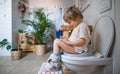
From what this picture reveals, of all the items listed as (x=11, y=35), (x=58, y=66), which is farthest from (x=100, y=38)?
(x=11, y=35)

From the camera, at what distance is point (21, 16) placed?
184 inches

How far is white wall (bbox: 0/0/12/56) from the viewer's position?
12.3ft

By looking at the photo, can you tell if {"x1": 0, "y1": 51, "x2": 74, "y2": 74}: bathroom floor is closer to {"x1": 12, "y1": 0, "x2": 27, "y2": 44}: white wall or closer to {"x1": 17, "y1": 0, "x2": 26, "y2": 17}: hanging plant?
{"x1": 12, "y1": 0, "x2": 27, "y2": 44}: white wall

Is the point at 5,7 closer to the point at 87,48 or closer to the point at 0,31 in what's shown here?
the point at 0,31

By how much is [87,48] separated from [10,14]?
2676mm

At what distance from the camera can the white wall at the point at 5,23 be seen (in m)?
3.75

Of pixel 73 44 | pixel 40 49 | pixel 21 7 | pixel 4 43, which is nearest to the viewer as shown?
pixel 73 44

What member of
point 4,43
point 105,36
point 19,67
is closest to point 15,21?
point 4,43

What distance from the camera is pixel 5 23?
378cm

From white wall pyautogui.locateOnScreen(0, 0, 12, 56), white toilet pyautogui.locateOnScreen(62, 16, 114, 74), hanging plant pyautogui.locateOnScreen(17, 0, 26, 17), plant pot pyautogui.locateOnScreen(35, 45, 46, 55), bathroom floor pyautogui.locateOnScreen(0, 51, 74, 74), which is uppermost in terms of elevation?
hanging plant pyautogui.locateOnScreen(17, 0, 26, 17)

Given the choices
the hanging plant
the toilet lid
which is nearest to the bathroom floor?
the toilet lid

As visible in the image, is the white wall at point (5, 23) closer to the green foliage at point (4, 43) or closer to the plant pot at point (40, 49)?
the green foliage at point (4, 43)

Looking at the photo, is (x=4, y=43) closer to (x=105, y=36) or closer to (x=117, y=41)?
(x=105, y=36)

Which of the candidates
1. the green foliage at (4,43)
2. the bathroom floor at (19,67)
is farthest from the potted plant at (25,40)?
the bathroom floor at (19,67)
